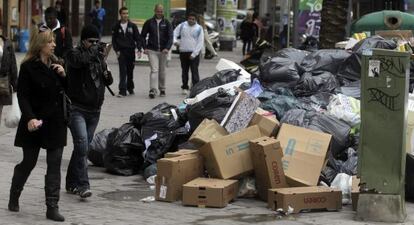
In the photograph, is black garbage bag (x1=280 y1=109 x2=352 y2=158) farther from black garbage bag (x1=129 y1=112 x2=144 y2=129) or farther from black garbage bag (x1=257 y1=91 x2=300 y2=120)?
black garbage bag (x1=129 y1=112 x2=144 y2=129)

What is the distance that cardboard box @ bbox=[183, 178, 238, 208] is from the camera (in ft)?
26.6

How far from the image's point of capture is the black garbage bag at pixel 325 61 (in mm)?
11156

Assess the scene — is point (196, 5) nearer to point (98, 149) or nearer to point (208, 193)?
point (98, 149)

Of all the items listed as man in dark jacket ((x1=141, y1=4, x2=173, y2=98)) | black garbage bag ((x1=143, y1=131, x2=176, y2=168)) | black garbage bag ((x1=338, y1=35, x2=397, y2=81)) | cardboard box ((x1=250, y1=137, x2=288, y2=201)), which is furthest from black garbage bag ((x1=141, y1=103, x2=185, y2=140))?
man in dark jacket ((x1=141, y1=4, x2=173, y2=98))

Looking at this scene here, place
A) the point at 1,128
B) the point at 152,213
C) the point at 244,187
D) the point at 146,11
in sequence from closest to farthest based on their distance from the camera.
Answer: the point at 152,213
the point at 244,187
the point at 1,128
the point at 146,11

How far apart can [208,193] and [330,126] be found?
188 cm

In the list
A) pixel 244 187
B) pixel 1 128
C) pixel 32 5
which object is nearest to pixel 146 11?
pixel 32 5

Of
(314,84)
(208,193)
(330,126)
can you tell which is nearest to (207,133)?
(208,193)

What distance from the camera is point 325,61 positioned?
1128cm

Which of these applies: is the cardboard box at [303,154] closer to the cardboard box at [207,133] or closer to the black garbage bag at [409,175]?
the cardboard box at [207,133]

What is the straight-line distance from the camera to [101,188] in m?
9.12

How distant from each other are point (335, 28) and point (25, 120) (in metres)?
9.96

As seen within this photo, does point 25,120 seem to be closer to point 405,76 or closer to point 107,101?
point 405,76

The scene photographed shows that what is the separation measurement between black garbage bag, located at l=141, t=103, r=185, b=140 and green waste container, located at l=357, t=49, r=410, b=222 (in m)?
3.06
